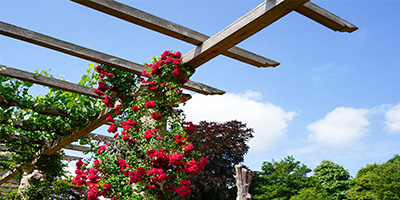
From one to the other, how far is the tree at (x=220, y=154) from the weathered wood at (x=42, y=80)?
26.3ft

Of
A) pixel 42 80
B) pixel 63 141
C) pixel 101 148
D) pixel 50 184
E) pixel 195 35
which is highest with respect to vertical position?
pixel 195 35

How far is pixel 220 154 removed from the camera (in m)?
14.6

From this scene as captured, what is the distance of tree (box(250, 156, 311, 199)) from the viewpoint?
1617cm

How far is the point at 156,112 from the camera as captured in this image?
507cm

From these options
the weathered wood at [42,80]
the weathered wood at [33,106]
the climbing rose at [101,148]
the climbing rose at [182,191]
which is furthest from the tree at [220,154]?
the climbing rose at [182,191]

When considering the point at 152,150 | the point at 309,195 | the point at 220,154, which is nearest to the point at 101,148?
the point at 152,150

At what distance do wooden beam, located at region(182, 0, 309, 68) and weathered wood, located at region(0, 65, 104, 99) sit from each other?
2.13m

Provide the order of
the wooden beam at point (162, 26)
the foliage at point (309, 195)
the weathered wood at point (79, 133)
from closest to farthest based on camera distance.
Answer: the wooden beam at point (162, 26) → the weathered wood at point (79, 133) → the foliage at point (309, 195)

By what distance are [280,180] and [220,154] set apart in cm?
408

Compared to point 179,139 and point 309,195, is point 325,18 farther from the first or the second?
point 309,195

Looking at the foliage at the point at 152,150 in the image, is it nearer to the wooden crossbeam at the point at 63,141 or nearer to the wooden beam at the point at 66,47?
the wooden beam at the point at 66,47

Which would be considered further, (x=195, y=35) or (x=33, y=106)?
(x=33, y=106)

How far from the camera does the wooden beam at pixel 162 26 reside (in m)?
Result: 4.01

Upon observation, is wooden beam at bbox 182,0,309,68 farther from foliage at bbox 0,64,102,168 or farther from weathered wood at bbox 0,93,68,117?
weathered wood at bbox 0,93,68,117
